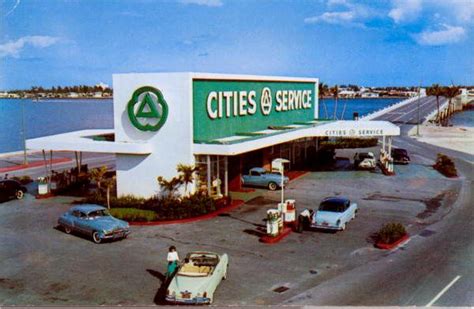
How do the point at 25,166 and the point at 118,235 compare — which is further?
Result: the point at 25,166

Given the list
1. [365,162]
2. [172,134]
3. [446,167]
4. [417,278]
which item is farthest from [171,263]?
[446,167]

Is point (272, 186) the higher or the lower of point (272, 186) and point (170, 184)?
the lower

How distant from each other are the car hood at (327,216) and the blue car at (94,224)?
8.82 m

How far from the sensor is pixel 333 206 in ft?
84.7

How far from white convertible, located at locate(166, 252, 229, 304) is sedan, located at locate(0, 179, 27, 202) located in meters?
19.1

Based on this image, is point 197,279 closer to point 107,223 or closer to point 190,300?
point 190,300

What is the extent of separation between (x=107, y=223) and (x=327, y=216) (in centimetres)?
1012

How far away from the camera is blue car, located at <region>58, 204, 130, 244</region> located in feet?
75.5

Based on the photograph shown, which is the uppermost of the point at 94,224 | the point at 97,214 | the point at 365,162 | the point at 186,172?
the point at 186,172

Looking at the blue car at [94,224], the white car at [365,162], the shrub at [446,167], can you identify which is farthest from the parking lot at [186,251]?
the white car at [365,162]

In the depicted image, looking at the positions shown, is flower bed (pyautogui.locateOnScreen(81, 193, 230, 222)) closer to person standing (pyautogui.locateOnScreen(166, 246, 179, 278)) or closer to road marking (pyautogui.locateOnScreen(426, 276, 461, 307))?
person standing (pyautogui.locateOnScreen(166, 246, 179, 278))

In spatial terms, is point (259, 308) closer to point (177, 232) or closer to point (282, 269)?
point (282, 269)

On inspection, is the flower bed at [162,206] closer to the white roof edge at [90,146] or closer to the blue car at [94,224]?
the white roof edge at [90,146]

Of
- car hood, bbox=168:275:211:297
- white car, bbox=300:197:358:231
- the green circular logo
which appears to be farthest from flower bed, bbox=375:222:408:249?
the green circular logo
